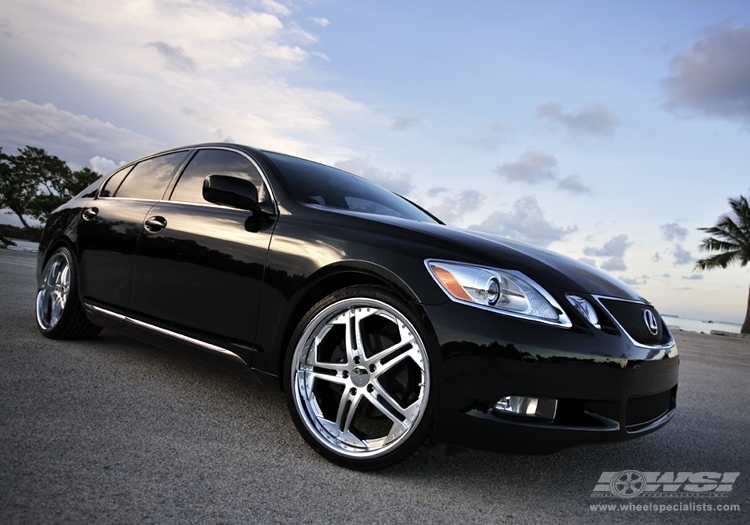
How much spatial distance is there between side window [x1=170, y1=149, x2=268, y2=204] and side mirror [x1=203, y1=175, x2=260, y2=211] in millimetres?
259

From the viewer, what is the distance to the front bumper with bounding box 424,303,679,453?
2.07 meters

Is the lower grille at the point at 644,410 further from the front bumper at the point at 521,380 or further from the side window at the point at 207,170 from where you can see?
the side window at the point at 207,170

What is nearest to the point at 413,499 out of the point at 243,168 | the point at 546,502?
the point at 546,502

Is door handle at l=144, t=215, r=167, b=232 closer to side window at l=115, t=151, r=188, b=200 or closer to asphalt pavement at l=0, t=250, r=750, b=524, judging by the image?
side window at l=115, t=151, r=188, b=200

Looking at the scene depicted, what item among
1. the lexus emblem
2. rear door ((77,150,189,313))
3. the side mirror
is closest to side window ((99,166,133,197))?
rear door ((77,150,189,313))

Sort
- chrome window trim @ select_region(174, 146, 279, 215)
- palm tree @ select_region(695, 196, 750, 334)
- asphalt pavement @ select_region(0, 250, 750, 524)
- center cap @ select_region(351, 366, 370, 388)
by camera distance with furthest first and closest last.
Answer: palm tree @ select_region(695, 196, 750, 334) < chrome window trim @ select_region(174, 146, 279, 215) < center cap @ select_region(351, 366, 370, 388) < asphalt pavement @ select_region(0, 250, 750, 524)

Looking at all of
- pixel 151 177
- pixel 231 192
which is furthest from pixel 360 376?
pixel 151 177

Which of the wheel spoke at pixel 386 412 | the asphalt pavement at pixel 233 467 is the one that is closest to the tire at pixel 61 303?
the asphalt pavement at pixel 233 467

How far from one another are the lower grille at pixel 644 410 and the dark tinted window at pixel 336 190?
1699 millimetres

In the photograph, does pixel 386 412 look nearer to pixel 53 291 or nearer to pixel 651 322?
pixel 651 322

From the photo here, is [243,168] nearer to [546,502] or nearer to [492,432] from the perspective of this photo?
[492,432]

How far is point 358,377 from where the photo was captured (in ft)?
7.83

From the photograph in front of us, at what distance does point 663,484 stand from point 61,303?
4.20 metres

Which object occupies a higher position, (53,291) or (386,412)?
(386,412)
